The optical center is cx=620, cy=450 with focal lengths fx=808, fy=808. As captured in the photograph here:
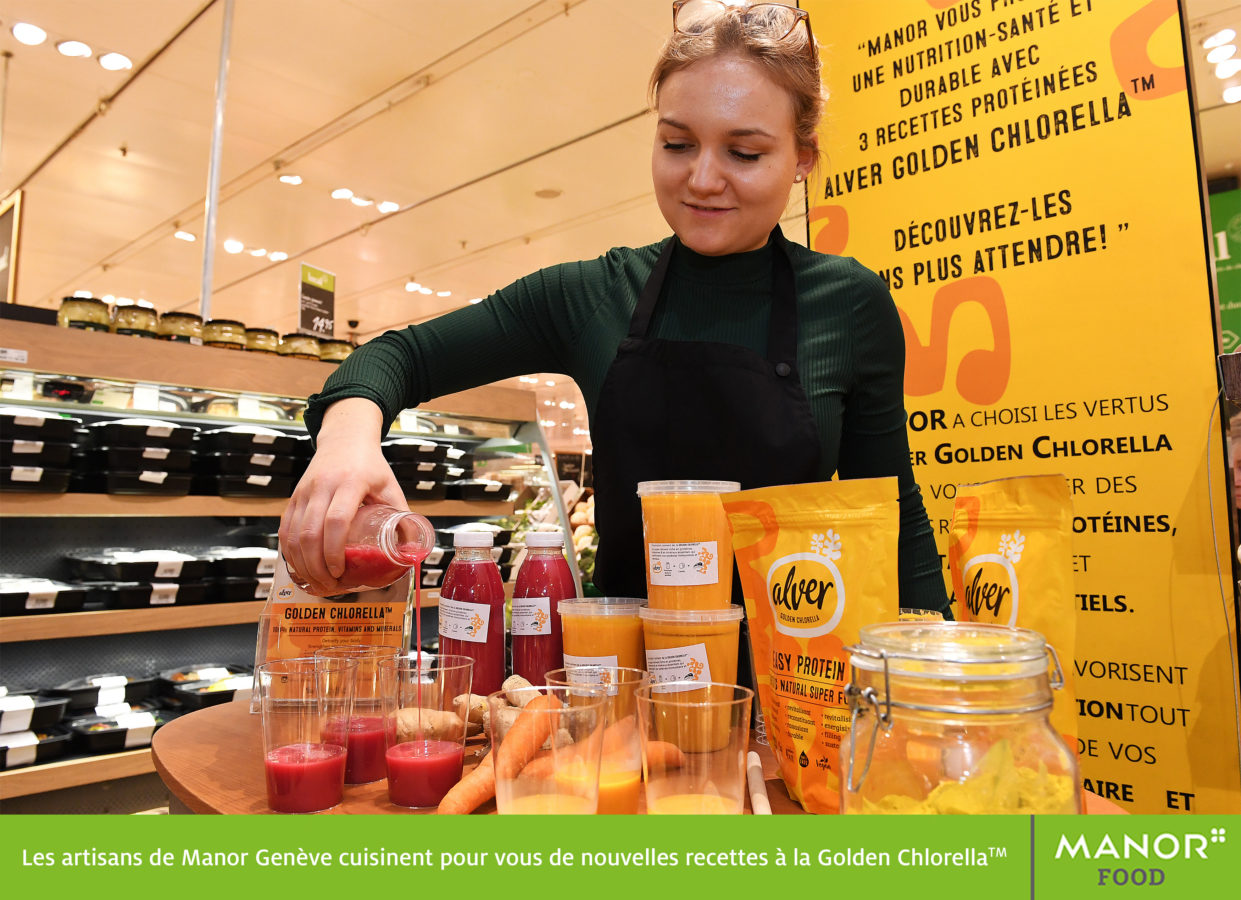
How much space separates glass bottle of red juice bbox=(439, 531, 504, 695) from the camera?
115 centimetres

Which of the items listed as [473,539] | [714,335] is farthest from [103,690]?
[714,335]

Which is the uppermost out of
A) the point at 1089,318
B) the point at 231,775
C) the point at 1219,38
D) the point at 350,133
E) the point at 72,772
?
the point at 350,133

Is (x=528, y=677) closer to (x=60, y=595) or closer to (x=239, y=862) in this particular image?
(x=239, y=862)

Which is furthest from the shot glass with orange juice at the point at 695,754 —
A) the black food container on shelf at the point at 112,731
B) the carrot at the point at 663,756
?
the black food container on shelf at the point at 112,731

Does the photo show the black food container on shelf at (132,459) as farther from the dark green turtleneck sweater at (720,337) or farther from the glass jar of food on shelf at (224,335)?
the dark green turtleneck sweater at (720,337)

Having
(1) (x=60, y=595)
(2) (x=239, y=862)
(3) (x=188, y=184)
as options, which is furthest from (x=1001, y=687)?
(3) (x=188, y=184)

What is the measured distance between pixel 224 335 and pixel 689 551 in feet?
9.07

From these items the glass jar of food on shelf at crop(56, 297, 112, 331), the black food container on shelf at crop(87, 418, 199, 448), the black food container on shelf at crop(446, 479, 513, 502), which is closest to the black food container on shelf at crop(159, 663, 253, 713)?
the black food container on shelf at crop(87, 418, 199, 448)

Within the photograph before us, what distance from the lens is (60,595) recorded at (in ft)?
8.71

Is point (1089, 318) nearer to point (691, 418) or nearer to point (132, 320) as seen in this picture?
point (691, 418)

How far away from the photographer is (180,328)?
10.1ft

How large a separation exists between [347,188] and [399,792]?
7263 millimetres

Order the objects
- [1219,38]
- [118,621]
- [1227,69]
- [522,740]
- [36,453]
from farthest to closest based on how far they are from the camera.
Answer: [1227,69]
[1219,38]
[118,621]
[36,453]
[522,740]

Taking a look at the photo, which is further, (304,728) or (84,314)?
(84,314)
